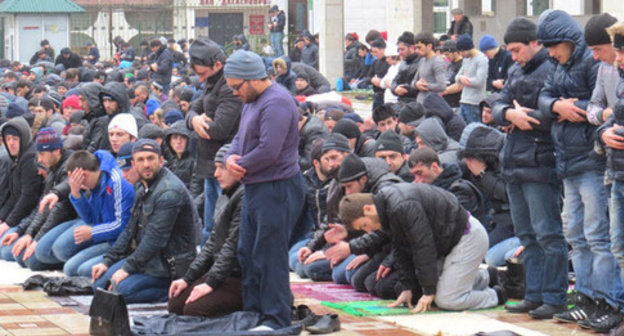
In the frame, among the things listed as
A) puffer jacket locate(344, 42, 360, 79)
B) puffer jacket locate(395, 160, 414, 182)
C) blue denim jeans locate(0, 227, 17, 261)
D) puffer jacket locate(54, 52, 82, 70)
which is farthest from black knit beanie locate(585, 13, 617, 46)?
puffer jacket locate(54, 52, 82, 70)

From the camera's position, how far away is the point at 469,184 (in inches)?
453

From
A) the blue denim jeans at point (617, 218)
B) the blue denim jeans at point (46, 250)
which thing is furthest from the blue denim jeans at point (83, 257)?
the blue denim jeans at point (617, 218)

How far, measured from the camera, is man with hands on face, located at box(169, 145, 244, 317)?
9484 mm

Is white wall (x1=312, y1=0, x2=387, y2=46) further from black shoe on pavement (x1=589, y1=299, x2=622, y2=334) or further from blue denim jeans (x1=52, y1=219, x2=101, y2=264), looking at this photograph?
black shoe on pavement (x1=589, y1=299, x2=622, y2=334)

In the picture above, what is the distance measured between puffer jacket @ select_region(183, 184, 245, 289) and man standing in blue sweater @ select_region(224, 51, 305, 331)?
10.2 inches

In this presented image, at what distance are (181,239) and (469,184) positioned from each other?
8.53 feet

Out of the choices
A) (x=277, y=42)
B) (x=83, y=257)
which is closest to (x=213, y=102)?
(x=83, y=257)

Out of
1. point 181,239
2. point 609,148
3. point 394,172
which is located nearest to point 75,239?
point 181,239

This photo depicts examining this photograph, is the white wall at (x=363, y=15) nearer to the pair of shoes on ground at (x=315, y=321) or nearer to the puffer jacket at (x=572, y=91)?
the pair of shoes on ground at (x=315, y=321)

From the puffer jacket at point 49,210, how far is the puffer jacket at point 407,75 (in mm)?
4931

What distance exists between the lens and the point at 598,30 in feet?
28.3

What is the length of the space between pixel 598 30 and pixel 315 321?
2765 millimetres

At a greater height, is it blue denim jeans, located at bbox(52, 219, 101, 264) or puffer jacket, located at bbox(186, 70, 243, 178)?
puffer jacket, located at bbox(186, 70, 243, 178)

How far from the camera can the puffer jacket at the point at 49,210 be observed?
13281 mm
